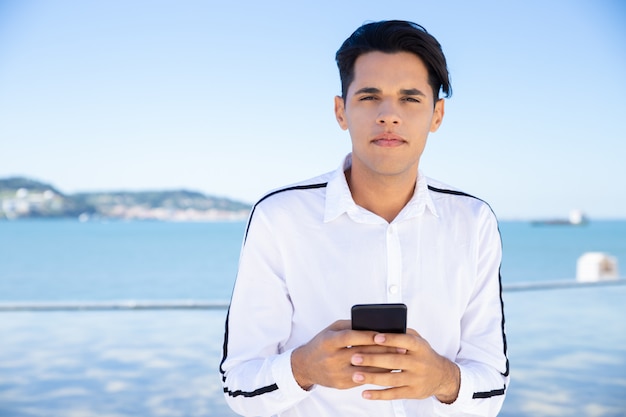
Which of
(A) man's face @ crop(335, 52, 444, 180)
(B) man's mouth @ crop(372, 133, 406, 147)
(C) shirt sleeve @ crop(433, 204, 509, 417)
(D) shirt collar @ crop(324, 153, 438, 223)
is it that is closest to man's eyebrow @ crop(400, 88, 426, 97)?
(A) man's face @ crop(335, 52, 444, 180)

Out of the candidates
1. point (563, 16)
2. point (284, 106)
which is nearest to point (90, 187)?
point (284, 106)

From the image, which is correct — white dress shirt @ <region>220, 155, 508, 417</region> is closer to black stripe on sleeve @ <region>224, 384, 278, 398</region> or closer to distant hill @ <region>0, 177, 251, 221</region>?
black stripe on sleeve @ <region>224, 384, 278, 398</region>

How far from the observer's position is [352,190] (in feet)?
5.17

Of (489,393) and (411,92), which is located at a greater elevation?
(411,92)

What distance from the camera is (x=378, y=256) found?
1475 mm

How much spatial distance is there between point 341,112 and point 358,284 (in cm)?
45

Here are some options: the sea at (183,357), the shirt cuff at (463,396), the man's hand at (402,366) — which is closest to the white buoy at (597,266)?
the sea at (183,357)

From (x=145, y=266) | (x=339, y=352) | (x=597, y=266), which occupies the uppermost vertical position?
(x=339, y=352)

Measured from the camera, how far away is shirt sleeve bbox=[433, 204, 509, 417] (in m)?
1.36

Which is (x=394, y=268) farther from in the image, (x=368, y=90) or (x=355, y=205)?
(x=368, y=90)

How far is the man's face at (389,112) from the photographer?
4.73 ft

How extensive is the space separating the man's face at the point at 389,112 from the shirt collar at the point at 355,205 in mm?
67

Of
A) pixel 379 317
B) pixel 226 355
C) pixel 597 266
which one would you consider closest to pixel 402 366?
pixel 379 317

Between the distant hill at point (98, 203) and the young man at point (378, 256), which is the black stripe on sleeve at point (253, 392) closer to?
the young man at point (378, 256)
